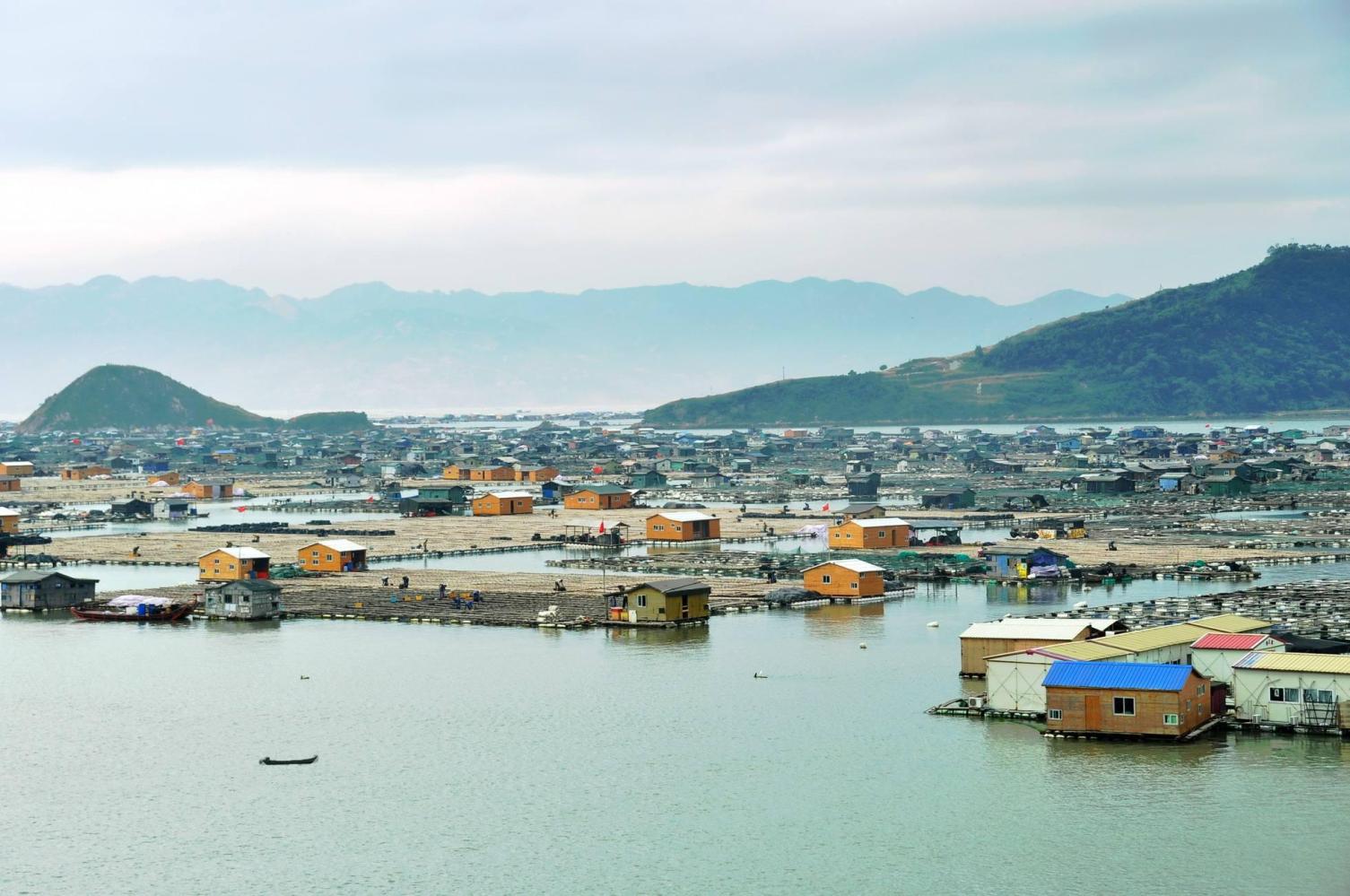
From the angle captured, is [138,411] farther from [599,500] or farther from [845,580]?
[845,580]

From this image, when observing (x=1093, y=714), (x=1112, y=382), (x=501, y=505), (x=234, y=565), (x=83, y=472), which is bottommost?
(x=1093, y=714)

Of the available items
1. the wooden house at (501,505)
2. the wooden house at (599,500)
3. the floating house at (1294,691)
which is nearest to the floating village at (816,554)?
the floating house at (1294,691)

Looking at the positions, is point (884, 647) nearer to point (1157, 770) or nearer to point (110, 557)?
point (1157, 770)

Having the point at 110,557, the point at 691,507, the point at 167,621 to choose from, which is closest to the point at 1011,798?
the point at 167,621

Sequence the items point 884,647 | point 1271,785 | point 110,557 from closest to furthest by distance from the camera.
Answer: point 1271,785 → point 884,647 → point 110,557

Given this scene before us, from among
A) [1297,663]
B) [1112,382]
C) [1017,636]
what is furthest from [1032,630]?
[1112,382]

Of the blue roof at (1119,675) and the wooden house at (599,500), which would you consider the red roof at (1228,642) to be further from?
the wooden house at (599,500)

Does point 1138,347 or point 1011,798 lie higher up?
point 1138,347
